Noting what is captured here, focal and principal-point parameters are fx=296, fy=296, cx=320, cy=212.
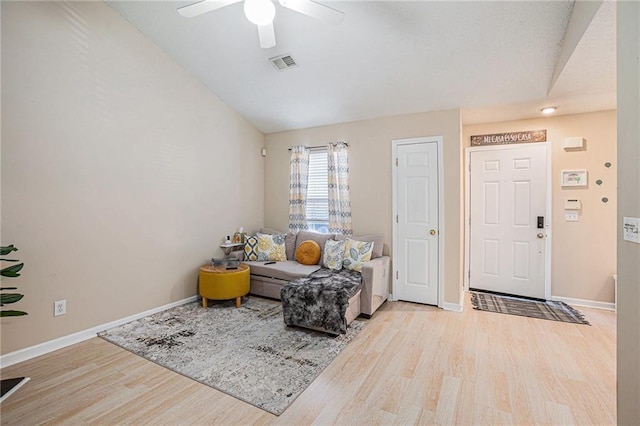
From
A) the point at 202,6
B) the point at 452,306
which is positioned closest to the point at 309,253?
the point at 452,306

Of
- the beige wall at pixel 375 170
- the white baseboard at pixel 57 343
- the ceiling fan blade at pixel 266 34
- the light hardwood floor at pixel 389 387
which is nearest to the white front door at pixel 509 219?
the beige wall at pixel 375 170

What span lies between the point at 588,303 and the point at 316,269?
339 cm

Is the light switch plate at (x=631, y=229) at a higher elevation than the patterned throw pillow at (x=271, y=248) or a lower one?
higher

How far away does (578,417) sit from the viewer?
1776mm

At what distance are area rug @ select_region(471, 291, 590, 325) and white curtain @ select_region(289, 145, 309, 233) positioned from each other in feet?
8.74

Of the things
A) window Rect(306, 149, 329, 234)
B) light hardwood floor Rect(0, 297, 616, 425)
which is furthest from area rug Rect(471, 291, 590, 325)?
window Rect(306, 149, 329, 234)

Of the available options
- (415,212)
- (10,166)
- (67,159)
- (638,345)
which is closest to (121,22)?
(67,159)

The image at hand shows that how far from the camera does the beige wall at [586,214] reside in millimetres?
3562

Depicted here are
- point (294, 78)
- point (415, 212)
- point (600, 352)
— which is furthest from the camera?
point (415, 212)

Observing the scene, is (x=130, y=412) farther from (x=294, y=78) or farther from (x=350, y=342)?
(x=294, y=78)

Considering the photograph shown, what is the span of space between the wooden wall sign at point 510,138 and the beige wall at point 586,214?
0.07 m

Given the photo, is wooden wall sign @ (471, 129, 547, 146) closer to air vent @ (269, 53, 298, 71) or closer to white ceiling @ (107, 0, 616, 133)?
white ceiling @ (107, 0, 616, 133)

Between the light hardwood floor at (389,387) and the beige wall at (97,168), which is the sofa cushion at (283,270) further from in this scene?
the light hardwood floor at (389,387)

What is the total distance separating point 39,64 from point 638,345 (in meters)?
4.38
